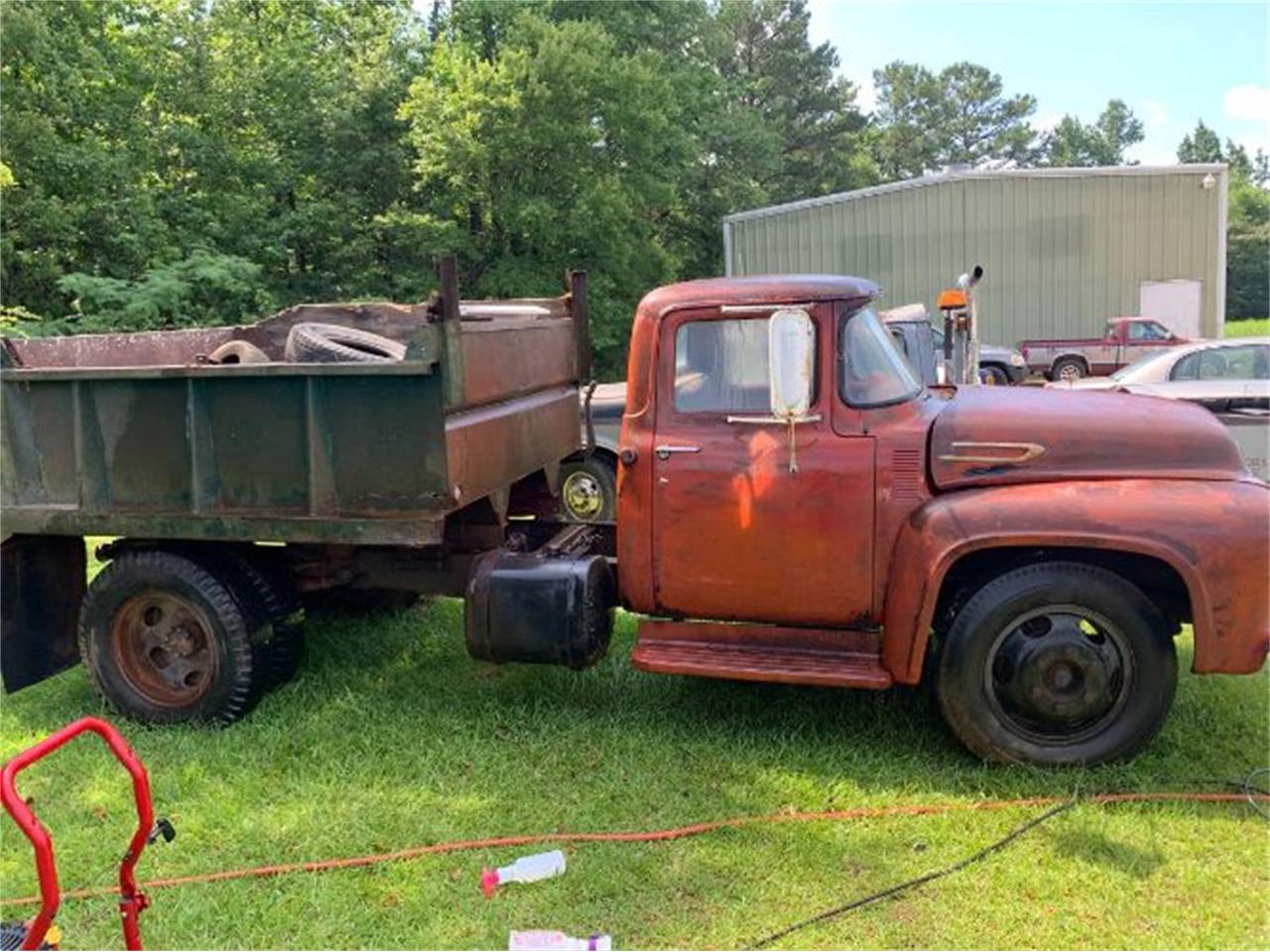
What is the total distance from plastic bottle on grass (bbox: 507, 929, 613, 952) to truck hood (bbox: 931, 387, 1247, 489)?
2283 millimetres

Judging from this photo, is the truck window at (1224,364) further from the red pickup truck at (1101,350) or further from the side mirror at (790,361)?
the red pickup truck at (1101,350)

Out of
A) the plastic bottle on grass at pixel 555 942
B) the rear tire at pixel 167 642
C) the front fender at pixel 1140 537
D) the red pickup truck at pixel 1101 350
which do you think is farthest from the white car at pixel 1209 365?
the red pickup truck at pixel 1101 350

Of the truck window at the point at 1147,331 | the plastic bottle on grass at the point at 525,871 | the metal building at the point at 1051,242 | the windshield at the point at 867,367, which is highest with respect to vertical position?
the metal building at the point at 1051,242

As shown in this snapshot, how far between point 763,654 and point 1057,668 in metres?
1.20

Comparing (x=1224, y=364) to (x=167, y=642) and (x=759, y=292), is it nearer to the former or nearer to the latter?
(x=759, y=292)

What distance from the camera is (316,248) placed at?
954 inches

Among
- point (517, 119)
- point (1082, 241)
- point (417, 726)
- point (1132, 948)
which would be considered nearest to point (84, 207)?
point (517, 119)

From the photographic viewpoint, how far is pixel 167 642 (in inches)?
208

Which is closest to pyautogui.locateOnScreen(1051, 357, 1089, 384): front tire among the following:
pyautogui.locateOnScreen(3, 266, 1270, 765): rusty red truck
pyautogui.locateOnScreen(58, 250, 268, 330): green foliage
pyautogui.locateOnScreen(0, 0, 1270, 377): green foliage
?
pyautogui.locateOnScreen(0, 0, 1270, 377): green foliage

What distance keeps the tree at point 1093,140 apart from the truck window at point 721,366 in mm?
73370

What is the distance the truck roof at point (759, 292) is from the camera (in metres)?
4.55

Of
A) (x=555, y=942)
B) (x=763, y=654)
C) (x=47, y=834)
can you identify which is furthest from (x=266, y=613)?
(x=47, y=834)

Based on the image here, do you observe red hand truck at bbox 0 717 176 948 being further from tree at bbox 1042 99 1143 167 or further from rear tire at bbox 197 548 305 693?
tree at bbox 1042 99 1143 167

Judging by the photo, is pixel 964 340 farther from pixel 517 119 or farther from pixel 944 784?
pixel 517 119
